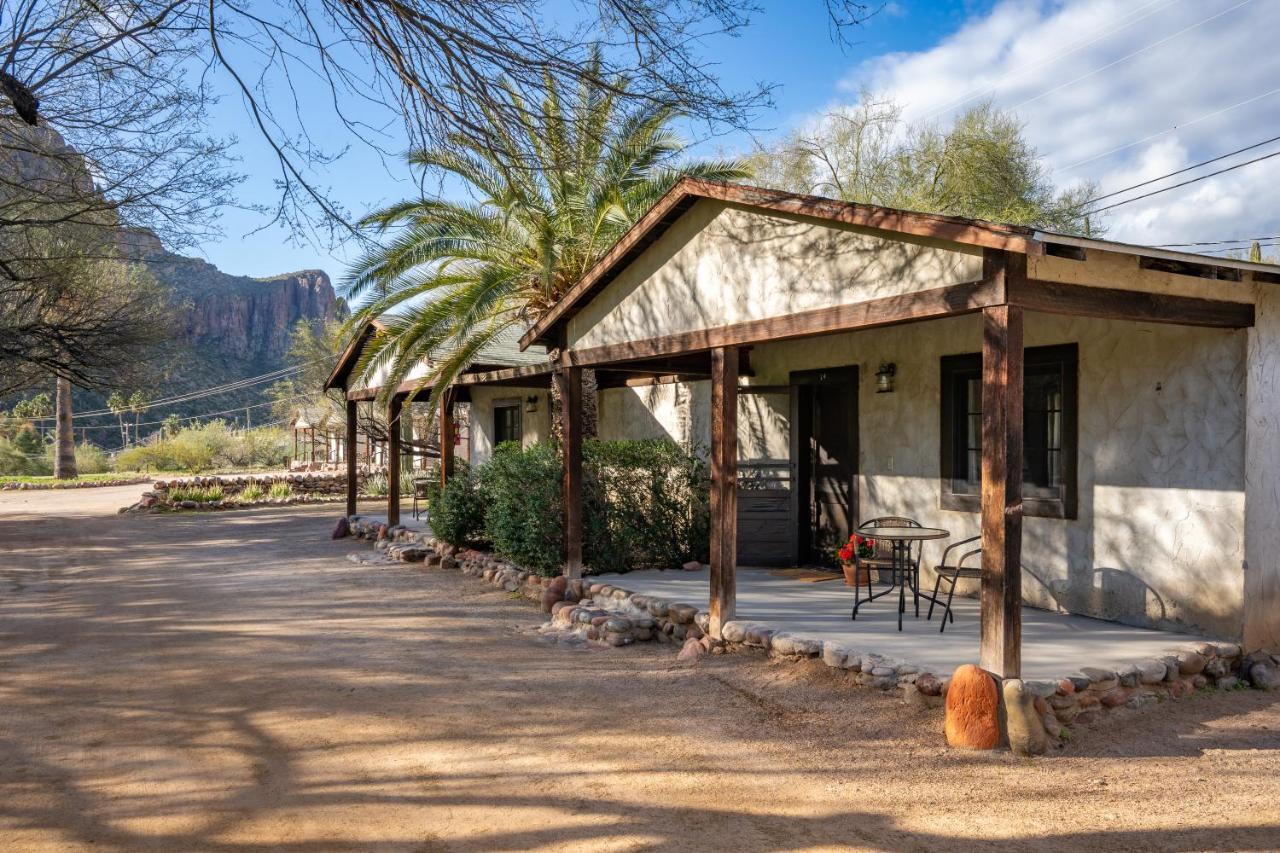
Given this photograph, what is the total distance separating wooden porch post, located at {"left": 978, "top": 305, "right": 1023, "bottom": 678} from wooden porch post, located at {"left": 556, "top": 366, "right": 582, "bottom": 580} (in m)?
4.99

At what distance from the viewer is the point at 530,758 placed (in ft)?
15.9

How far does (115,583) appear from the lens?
37.0 feet

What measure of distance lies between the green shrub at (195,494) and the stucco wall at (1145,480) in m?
19.8

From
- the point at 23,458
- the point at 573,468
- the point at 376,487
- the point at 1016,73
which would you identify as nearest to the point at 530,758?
the point at 573,468

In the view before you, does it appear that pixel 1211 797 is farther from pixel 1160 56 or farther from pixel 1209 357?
pixel 1160 56

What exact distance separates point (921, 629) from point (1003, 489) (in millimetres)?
2056

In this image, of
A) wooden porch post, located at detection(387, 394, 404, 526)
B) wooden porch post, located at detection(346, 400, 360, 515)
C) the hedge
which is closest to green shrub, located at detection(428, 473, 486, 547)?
the hedge

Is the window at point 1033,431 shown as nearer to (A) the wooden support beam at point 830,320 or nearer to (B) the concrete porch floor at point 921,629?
(B) the concrete porch floor at point 921,629

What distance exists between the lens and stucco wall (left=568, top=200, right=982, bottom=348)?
567 centimetres

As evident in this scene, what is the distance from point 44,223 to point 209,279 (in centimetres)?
8117

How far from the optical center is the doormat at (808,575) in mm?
9000

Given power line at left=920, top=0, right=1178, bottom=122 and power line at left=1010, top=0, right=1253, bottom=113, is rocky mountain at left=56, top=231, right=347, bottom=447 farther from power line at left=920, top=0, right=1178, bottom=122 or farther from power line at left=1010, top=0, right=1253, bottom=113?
power line at left=1010, top=0, right=1253, bottom=113

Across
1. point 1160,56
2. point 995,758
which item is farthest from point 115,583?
point 1160,56

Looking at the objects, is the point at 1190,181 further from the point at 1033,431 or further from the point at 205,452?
the point at 205,452
